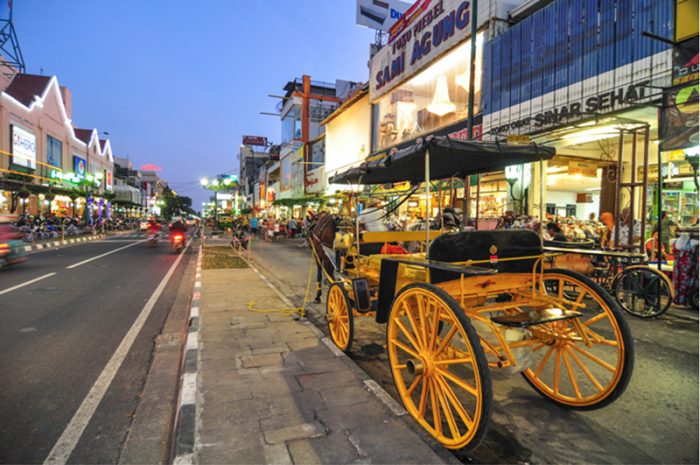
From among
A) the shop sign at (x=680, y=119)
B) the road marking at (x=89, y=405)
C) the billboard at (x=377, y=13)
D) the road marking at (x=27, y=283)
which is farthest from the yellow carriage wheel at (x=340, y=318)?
the billboard at (x=377, y=13)

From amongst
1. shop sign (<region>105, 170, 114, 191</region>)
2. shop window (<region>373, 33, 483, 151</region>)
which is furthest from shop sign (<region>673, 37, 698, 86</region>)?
shop sign (<region>105, 170, 114, 191</region>)

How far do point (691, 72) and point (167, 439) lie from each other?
33.8 feet

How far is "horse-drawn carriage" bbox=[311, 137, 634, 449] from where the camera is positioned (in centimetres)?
285

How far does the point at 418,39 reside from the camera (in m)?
16.8

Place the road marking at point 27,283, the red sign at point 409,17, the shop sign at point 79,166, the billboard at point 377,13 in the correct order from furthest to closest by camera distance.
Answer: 1. the shop sign at point 79,166
2. the billboard at point 377,13
3. the red sign at point 409,17
4. the road marking at point 27,283

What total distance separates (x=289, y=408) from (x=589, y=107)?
10.2 meters

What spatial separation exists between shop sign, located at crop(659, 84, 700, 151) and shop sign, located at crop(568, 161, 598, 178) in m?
4.78

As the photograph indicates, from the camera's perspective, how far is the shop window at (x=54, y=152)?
1320 inches

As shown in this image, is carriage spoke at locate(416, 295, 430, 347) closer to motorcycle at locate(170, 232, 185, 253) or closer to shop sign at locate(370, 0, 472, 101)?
shop sign at locate(370, 0, 472, 101)

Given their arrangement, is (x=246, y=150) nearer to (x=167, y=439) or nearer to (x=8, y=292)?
(x=8, y=292)

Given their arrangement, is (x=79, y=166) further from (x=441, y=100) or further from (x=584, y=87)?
(x=584, y=87)

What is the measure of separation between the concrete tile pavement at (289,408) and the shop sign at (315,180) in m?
25.2

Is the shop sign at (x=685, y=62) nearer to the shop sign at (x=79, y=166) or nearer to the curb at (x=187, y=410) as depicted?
the curb at (x=187, y=410)

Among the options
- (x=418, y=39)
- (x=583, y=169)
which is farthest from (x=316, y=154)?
(x=583, y=169)
